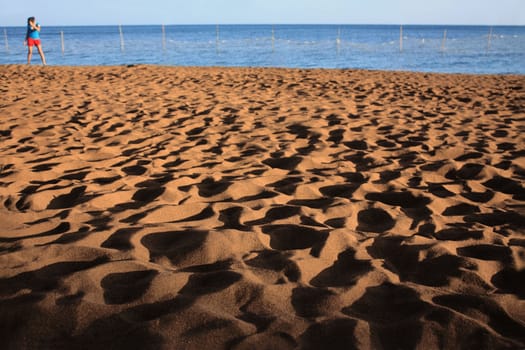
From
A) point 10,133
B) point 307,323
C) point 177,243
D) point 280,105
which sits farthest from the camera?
point 280,105

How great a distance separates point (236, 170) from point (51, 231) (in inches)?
61.5

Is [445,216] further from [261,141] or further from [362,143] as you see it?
[261,141]

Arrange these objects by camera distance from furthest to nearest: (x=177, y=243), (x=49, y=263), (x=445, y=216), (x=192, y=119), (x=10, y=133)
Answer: (x=192, y=119) < (x=10, y=133) < (x=445, y=216) < (x=177, y=243) < (x=49, y=263)

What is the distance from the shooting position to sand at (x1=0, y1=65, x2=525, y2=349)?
59.0 inches

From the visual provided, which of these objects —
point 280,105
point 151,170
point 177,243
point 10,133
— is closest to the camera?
point 177,243

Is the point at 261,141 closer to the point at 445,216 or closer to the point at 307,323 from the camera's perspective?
the point at 445,216

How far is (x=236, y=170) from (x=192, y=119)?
232 centimetres

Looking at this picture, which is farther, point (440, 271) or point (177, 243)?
point (177, 243)

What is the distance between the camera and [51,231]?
2281 mm

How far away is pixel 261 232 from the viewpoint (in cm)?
228

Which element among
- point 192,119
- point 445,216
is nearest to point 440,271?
point 445,216

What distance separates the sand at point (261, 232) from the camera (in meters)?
1.50

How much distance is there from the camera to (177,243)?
2156mm

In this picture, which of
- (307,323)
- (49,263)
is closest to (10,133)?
Result: (49,263)
